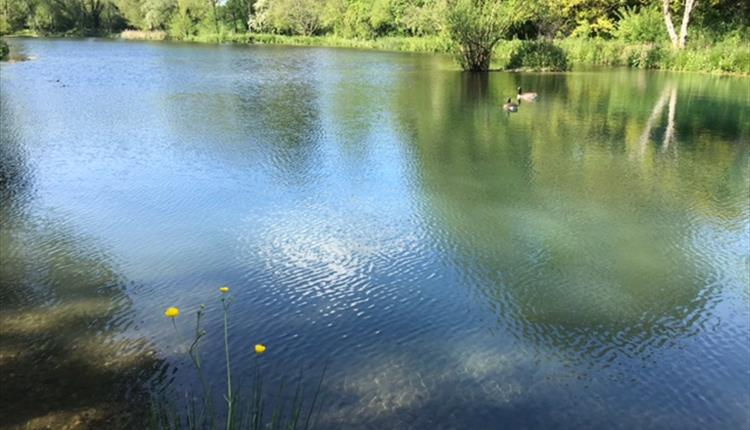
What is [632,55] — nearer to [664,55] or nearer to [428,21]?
[664,55]

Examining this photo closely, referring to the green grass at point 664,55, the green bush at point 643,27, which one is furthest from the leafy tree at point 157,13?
the green bush at point 643,27

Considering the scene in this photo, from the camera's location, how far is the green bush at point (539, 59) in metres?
26.2

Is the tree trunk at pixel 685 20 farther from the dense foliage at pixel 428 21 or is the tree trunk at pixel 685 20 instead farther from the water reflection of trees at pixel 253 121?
the water reflection of trees at pixel 253 121

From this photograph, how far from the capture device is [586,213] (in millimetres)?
7531

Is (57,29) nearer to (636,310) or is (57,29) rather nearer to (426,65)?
(426,65)

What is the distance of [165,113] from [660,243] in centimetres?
1158

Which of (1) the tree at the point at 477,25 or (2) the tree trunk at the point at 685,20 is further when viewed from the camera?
(2) the tree trunk at the point at 685,20

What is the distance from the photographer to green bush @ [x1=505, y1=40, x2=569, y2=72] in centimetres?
2622

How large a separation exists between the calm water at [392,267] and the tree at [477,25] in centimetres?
1157

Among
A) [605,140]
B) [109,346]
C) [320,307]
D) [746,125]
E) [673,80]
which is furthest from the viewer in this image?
[673,80]

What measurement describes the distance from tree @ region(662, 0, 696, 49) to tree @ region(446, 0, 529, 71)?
8.71 metres

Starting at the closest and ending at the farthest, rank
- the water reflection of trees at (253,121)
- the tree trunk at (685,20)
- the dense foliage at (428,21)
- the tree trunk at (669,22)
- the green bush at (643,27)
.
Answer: the water reflection of trees at (253,121) → the dense foliage at (428,21) → the tree trunk at (685,20) → the tree trunk at (669,22) → the green bush at (643,27)

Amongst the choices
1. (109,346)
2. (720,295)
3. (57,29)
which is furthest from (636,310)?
(57,29)

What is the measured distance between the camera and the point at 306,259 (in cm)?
594
